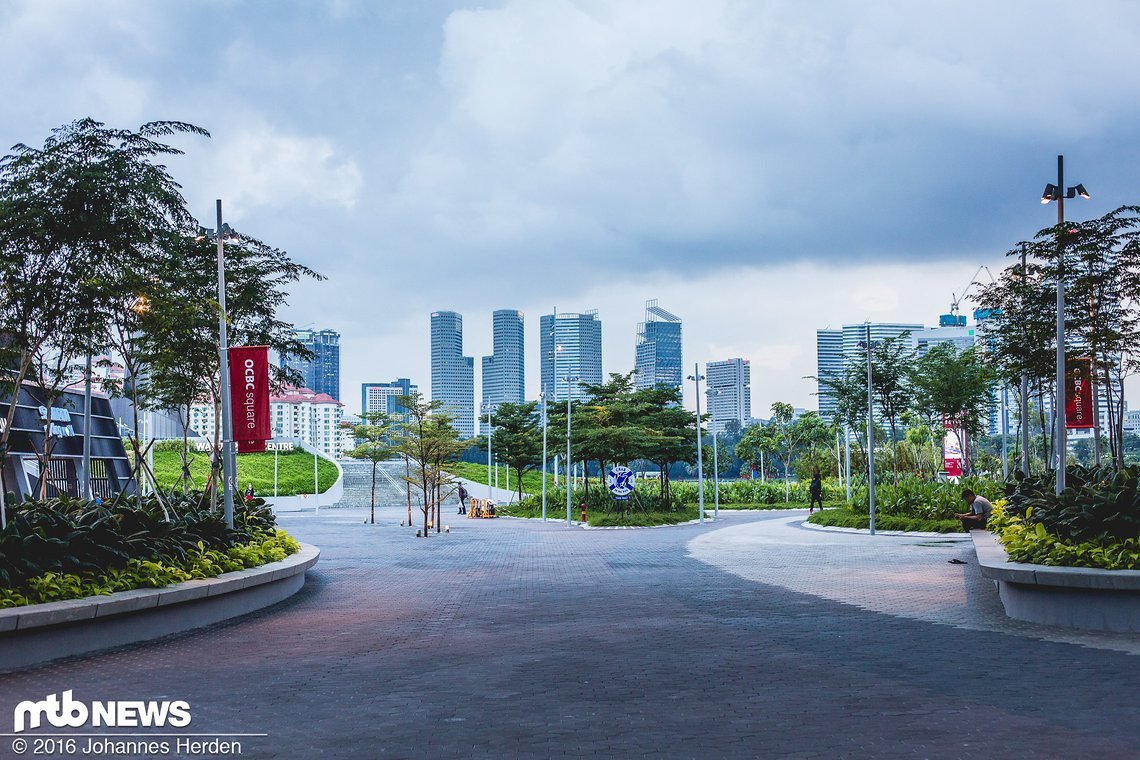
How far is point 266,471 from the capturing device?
235 ft

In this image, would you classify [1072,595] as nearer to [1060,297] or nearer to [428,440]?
[1060,297]

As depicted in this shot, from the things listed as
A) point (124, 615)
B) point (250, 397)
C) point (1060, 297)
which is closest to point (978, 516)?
point (1060, 297)

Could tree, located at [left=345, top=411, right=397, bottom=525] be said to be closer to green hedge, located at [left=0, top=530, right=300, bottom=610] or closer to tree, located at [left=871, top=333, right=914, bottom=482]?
tree, located at [left=871, top=333, right=914, bottom=482]

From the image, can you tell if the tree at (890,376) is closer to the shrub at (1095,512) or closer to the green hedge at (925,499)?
the green hedge at (925,499)

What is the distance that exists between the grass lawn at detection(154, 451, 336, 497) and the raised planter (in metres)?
53.8

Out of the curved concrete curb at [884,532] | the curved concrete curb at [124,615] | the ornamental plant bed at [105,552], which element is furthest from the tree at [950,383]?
the curved concrete curb at [124,615]

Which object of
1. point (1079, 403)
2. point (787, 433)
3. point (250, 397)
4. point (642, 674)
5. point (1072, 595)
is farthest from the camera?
point (787, 433)

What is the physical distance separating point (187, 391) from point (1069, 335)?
60.0 ft

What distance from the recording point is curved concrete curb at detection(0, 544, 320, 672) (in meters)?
9.01

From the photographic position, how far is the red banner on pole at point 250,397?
1689 cm

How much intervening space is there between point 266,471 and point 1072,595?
6740cm

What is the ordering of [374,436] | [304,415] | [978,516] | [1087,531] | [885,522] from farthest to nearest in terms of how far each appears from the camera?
[304,415] < [374,436] < [885,522] < [978,516] < [1087,531]

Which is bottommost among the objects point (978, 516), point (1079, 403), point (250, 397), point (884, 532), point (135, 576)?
point (884, 532)

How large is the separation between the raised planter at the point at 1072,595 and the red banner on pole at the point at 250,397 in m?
12.0
